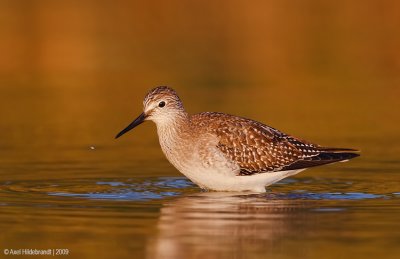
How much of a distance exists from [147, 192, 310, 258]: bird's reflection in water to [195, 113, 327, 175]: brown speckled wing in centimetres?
58

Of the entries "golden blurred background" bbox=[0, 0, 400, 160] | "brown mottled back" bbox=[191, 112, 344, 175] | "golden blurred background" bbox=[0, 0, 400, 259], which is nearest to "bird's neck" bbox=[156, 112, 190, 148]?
"brown mottled back" bbox=[191, 112, 344, 175]

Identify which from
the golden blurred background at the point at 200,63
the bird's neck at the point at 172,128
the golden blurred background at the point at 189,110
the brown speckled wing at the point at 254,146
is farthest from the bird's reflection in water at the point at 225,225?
the golden blurred background at the point at 200,63

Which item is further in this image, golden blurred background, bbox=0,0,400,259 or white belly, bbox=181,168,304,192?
white belly, bbox=181,168,304,192

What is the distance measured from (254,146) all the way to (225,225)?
11.6ft

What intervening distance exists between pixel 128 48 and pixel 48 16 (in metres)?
4.18

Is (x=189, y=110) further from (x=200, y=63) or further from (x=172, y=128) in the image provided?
(x=200, y=63)

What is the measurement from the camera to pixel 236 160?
17875 mm

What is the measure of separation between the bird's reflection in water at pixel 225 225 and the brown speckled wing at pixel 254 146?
0.58 meters

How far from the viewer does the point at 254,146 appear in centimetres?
1817

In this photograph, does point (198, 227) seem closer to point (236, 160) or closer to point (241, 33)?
point (236, 160)

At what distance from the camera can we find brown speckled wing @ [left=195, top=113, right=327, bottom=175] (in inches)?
706

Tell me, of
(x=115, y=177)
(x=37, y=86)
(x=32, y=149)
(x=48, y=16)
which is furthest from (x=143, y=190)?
(x=48, y=16)

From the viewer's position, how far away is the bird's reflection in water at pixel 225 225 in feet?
44.3

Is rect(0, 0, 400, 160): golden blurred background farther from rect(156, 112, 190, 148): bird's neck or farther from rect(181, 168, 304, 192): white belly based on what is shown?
rect(181, 168, 304, 192): white belly
